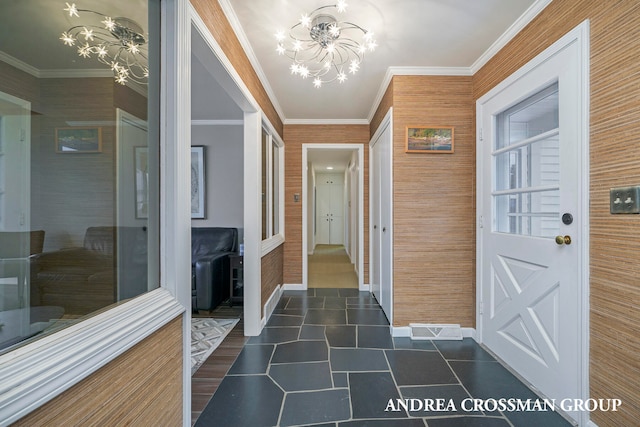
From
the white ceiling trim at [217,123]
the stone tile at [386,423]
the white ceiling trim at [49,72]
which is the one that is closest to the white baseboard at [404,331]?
the stone tile at [386,423]

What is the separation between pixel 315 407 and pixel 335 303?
185 cm

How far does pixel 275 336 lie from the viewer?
2.52 meters

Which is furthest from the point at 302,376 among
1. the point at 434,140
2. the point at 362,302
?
the point at 434,140

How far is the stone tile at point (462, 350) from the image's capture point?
7.16 ft

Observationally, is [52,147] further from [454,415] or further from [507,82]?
[507,82]

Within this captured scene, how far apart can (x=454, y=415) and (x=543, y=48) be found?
227cm

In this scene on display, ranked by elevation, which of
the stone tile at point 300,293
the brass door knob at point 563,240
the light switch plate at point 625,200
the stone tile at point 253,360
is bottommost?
the stone tile at point 253,360

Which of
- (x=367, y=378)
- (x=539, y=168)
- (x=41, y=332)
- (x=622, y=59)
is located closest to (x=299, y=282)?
(x=367, y=378)

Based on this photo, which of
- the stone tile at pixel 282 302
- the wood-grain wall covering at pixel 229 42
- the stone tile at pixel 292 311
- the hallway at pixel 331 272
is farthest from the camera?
the hallway at pixel 331 272

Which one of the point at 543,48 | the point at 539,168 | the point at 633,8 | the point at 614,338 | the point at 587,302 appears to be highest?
the point at 543,48

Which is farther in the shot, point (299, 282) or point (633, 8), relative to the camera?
point (299, 282)

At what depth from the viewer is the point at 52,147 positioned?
792 mm

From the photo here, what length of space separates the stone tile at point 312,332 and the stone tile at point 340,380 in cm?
56

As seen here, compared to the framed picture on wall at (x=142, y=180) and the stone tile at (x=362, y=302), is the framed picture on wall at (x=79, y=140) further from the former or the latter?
the stone tile at (x=362, y=302)
